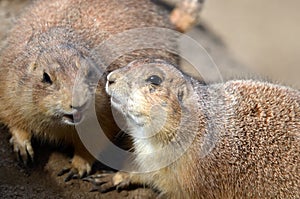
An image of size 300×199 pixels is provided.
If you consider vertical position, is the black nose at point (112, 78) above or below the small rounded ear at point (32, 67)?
above

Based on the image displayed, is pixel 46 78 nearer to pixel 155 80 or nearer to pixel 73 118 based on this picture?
pixel 73 118

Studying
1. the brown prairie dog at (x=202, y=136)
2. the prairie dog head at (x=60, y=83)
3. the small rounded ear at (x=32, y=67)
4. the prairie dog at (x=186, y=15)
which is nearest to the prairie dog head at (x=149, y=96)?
the brown prairie dog at (x=202, y=136)

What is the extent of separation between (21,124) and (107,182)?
2.59 ft

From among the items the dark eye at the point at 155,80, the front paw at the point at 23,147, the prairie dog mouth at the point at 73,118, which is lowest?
the front paw at the point at 23,147

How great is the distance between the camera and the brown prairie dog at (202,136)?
4.62 meters

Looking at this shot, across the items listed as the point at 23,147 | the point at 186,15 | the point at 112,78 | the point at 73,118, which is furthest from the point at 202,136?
the point at 186,15

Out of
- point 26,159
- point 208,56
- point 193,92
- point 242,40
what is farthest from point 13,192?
point 242,40

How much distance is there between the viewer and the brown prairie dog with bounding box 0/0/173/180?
4785 millimetres

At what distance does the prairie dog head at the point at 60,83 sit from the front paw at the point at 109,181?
0.72m

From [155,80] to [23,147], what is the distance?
1.29 meters

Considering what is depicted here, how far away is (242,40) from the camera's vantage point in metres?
10.1

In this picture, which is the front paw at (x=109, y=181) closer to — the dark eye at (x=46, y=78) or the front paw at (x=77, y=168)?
the front paw at (x=77, y=168)

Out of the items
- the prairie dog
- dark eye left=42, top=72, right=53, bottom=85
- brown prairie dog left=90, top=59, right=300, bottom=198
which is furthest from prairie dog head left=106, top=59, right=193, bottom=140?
the prairie dog

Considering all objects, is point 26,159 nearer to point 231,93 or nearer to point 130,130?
point 130,130
